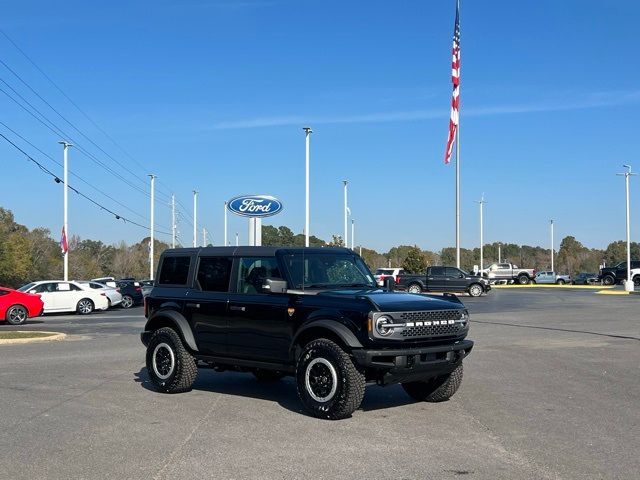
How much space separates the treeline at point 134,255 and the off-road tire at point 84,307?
28.2 feet

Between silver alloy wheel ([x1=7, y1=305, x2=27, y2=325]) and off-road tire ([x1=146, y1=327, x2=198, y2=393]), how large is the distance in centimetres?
1622

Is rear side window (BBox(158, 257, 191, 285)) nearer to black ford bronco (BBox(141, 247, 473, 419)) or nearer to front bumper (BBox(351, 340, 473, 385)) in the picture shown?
black ford bronco (BBox(141, 247, 473, 419))

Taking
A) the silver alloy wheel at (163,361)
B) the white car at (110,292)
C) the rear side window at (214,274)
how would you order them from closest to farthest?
the rear side window at (214,274) → the silver alloy wheel at (163,361) → the white car at (110,292)

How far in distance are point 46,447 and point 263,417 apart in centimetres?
258

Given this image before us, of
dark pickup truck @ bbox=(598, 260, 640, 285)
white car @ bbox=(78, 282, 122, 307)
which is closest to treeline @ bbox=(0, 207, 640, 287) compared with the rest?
white car @ bbox=(78, 282, 122, 307)

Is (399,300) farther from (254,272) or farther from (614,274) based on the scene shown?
(614,274)

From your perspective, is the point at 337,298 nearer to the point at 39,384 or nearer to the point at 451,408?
the point at 451,408

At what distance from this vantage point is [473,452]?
7121 mm

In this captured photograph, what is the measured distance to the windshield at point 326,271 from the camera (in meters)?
9.70

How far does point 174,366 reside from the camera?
1055 centimetres

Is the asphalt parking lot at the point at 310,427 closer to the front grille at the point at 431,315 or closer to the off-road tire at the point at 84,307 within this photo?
the front grille at the point at 431,315

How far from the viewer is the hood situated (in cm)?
861

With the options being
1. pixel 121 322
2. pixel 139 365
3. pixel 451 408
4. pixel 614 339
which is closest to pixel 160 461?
pixel 451 408

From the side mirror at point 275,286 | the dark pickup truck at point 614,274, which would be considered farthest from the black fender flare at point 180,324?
the dark pickup truck at point 614,274
